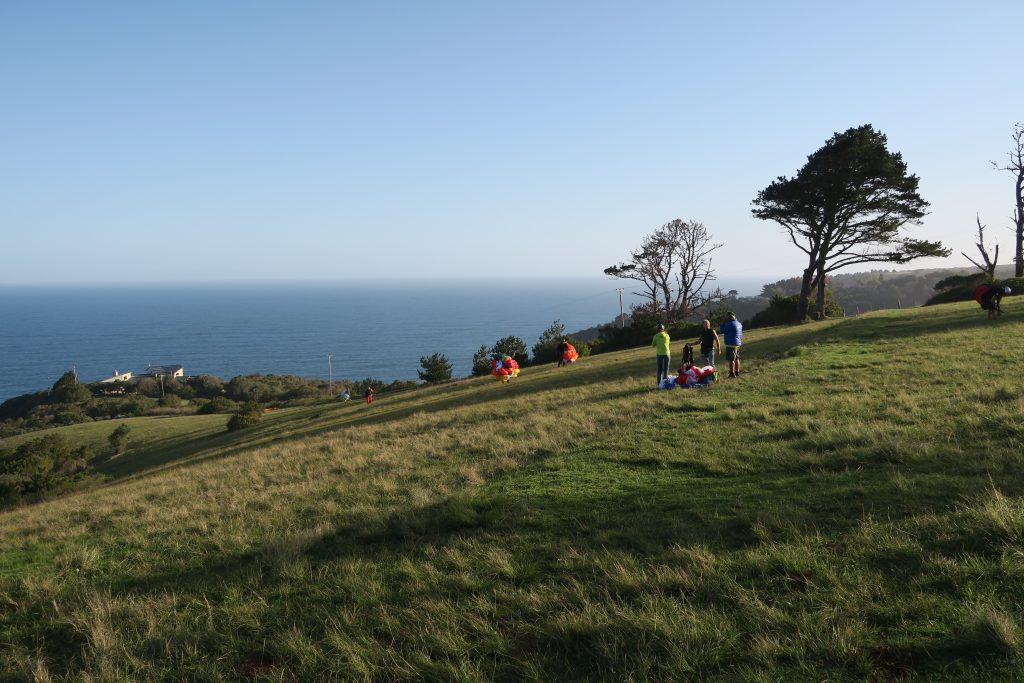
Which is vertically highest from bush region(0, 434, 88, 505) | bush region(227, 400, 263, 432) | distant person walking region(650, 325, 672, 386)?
distant person walking region(650, 325, 672, 386)

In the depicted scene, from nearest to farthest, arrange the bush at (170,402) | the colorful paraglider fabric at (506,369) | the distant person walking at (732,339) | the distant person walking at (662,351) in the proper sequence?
the distant person walking at (732,339) → the distant person walking at (662,351) → the colorful paraglider fabric at (506,369) → the bush at (170,402)

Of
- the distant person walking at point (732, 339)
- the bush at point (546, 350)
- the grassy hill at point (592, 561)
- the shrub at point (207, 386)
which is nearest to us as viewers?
the grassy hill at point (592, 561)

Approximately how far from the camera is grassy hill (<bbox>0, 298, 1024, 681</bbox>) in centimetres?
364

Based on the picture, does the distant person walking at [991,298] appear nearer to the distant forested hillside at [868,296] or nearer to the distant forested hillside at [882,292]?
the distant forested hillside at [868,296]

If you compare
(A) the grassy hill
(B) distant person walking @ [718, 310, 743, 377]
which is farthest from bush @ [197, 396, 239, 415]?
(B) distant person walking @ [718, 310, 743, 377]

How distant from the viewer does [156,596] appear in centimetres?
572

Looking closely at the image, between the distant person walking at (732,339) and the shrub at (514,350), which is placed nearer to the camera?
the distant person walking at (732,339)

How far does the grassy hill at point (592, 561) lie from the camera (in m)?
3.64

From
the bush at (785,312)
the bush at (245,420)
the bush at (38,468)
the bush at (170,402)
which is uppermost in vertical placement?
the bush at (785,312)

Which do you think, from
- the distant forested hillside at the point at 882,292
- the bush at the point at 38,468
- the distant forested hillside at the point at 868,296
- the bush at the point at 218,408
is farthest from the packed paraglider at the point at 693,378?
the distant forested hillside at the point at 882,292

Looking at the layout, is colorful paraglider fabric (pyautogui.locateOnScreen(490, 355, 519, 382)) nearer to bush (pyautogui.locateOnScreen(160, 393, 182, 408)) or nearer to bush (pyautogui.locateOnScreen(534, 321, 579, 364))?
bush (pyautogui.locateOnScreen(534, 321, 579, 364))

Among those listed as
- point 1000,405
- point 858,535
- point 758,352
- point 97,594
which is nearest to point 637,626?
point 858,535

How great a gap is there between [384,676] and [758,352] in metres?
21.9

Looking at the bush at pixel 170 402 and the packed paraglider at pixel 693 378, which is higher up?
the packed paraglider at pixel 693 378
